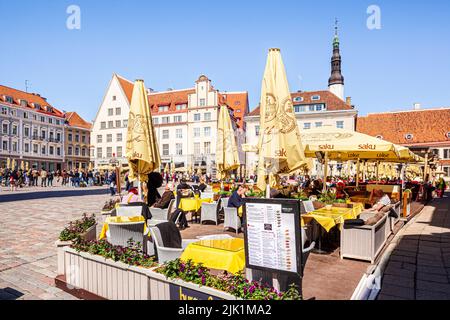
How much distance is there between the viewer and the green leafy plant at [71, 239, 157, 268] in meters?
3.73

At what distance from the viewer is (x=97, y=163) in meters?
56.0

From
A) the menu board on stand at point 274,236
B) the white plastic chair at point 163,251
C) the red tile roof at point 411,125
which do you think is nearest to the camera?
the menu board on stand at point 274,236

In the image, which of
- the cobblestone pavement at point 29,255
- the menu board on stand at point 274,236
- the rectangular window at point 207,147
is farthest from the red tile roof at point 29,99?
the menu board on stand at point 274,236

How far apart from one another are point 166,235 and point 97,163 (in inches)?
2231

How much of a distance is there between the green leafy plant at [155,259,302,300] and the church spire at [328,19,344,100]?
62.0 m

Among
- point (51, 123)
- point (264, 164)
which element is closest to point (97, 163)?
point (51, 123)

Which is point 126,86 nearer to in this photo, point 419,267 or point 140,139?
point 140,139

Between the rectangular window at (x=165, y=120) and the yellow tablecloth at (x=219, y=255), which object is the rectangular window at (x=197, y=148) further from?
the yellow tablecloth at (x=219, y=255)

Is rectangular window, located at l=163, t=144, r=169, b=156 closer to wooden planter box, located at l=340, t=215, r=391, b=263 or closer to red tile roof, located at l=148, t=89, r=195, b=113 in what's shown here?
red tile roof, located at l=148, t=89, r=195, b=113

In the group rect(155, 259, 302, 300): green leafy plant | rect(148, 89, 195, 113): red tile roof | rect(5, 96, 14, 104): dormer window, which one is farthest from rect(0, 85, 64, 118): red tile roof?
rect(155, 259, 302, 300): green leafy plant

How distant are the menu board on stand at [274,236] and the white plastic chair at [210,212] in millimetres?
5933

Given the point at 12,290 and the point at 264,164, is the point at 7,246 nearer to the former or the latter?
the point at 12,290

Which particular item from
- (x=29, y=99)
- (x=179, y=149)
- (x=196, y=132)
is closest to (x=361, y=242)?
(x=196, y=132)

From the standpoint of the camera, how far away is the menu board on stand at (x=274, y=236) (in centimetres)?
293
